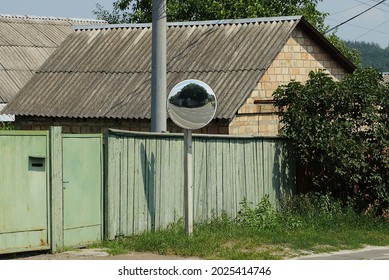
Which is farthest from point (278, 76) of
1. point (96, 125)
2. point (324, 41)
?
point (96, 125)

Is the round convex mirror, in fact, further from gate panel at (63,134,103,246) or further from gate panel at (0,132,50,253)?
gate panel at (0,132,50,253)

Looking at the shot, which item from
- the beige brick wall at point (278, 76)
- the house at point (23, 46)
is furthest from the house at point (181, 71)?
the house at point (23, 46)

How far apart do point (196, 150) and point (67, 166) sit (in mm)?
2834

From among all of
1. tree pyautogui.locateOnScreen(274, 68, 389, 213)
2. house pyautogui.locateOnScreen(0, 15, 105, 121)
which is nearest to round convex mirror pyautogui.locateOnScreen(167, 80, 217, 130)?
tree pyautogui.locateOnScreen(274, 68, 389, 213)

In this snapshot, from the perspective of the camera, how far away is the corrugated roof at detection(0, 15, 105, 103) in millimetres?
33281

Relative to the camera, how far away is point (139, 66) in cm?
2491

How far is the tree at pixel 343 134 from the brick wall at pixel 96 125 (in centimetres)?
214

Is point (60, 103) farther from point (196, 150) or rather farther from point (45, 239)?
point (45, 239)

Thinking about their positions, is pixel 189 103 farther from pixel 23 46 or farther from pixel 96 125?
pixel 23 46

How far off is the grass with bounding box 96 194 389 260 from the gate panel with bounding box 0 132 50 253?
1.13m

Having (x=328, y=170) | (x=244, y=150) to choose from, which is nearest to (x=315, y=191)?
(x=328, y=170)

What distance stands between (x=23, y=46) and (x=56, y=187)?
67.6 feet

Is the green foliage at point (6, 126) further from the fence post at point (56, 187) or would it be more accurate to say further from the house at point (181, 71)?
the fence post at point (56, 187)

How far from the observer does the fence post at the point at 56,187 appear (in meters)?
15.3
